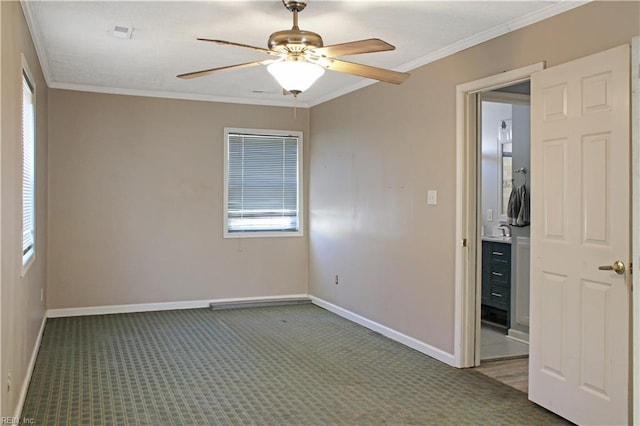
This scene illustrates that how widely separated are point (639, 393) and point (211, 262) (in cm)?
468

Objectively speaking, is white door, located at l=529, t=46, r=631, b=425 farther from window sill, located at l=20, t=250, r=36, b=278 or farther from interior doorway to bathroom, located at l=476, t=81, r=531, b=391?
window sill, located at l=20, t=250, r=36, b=278

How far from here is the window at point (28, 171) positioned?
3688 mm

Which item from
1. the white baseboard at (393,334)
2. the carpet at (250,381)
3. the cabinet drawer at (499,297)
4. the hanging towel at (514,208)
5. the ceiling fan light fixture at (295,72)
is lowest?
the carpet at (250,381)

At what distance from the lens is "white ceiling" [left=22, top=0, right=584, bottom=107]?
3330 millimetres

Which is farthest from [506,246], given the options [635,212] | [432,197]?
[635,212]

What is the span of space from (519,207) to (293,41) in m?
3.34

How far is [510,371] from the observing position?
162 inches

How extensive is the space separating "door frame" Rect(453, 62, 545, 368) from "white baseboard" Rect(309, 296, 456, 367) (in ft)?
0.46

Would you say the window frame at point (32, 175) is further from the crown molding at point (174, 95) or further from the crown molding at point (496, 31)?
the crown molding at point (496, 31)

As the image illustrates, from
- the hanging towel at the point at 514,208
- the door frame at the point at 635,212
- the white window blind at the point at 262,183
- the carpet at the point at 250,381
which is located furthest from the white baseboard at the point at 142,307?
the door frame at the point at 635,212

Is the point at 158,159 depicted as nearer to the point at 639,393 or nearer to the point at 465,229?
the point at 465,229

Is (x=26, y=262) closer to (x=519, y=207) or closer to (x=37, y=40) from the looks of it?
(x=37, y=40)

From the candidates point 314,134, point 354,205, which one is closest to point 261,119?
point 314,134

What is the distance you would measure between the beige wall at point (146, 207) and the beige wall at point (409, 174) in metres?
1.06
